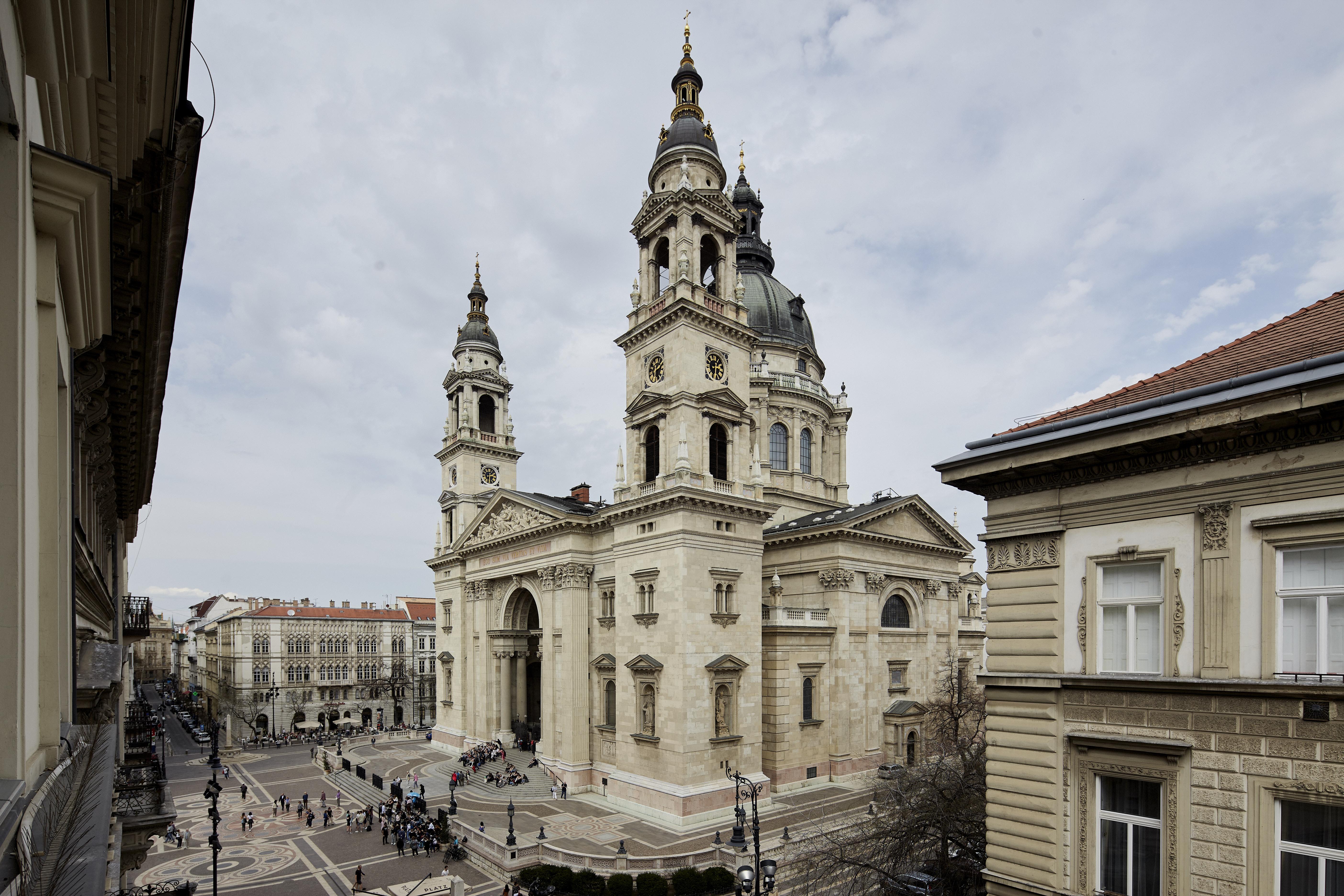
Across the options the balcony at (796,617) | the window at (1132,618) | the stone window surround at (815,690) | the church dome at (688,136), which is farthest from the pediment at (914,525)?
the window at (1132,618)

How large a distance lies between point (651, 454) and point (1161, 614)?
27.2 meters

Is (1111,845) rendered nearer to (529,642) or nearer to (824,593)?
(824,593)

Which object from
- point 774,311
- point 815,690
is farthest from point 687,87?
point 815,690

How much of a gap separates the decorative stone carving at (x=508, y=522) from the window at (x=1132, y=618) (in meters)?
31.5

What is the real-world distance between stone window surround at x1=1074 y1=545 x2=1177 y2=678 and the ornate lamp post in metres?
8.51

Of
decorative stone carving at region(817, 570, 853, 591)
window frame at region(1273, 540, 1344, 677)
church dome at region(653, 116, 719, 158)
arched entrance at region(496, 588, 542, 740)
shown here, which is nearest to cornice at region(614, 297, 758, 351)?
church dome at region(653, 116, 719, 158)

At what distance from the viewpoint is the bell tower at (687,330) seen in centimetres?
3422

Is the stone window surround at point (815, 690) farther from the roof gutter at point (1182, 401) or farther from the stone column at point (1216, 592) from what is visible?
the stone column at point (1216, 592)

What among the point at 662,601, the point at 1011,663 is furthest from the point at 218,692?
the point at 1011,663

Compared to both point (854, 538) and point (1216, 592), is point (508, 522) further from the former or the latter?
point (1216, 592)

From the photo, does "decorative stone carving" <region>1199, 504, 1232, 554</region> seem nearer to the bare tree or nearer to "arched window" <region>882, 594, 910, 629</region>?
the bare tree

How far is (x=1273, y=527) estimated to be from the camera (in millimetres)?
9492

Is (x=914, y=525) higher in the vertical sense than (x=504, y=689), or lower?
higher

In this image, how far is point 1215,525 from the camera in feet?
32.8
